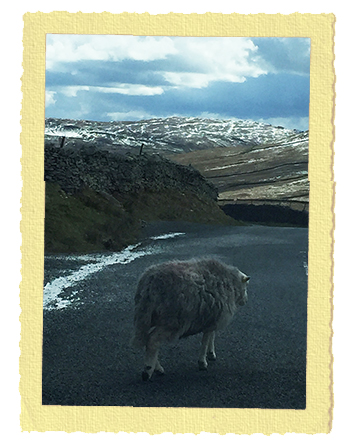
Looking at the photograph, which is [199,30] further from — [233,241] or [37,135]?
[233,241]

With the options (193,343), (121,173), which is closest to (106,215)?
(121,173)

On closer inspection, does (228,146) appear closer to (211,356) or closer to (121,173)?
(121,173)

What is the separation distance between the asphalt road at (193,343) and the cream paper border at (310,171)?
129 millimetres

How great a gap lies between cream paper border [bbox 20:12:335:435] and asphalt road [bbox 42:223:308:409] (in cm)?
13

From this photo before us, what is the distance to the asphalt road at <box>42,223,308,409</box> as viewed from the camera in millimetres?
3676

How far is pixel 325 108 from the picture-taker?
13.0ft

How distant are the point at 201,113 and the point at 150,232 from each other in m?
1.59

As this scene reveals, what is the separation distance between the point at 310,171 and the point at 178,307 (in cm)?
186

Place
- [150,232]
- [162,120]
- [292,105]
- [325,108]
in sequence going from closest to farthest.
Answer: [325,108], [292,105], [162,120], [150,232]

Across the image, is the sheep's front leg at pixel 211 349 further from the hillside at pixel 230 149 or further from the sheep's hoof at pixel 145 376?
the hillside at pixel 230 149

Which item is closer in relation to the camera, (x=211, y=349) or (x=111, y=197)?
(x=211, y=349)

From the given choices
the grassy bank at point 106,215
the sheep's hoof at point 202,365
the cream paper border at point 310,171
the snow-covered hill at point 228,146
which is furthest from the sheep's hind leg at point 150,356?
the snow-covered hill at point 228,146

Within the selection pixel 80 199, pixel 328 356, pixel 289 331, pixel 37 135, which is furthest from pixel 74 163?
pixel 328 356

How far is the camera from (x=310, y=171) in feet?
13.2
